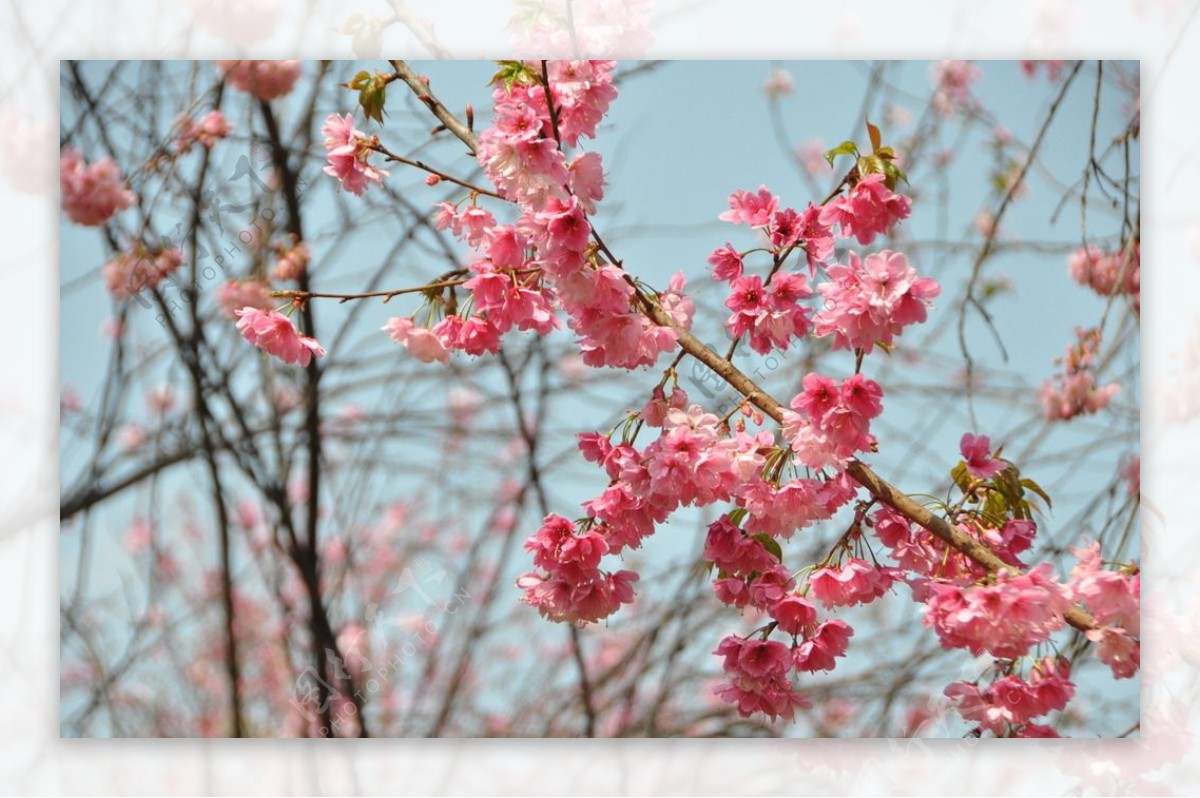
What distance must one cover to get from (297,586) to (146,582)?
0.21 meters

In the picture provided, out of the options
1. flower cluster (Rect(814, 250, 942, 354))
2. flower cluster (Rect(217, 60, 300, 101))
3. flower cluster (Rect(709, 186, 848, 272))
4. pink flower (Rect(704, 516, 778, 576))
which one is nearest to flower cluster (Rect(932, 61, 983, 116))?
flower cluster (Rect(709, 186, 848, 272))

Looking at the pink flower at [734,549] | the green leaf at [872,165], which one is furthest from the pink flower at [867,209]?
the pink flower at [734,549]

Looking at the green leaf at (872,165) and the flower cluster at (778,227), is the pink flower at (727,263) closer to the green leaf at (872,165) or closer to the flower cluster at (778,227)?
the flower cluster at (778,227)

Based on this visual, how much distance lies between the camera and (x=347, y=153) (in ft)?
5.40

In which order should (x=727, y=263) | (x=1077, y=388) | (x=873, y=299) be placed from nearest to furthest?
1. (x=873, y=299)
2. (x=727, y=263)
3. (x=1077, y=388)

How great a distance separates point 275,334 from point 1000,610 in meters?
0.91

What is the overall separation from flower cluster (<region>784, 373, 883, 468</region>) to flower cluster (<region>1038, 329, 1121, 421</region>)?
471 mm

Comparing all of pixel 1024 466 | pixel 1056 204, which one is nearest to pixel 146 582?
pixel 1024 466

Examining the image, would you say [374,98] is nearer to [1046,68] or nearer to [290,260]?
[290,260]

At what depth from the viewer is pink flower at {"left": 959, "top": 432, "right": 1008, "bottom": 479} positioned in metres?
1.64

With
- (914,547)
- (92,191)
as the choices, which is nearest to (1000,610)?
(914,547)

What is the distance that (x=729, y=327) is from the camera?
5.44ft

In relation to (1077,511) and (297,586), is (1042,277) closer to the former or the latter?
(1077,511)

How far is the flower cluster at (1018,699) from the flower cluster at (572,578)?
0.51m
